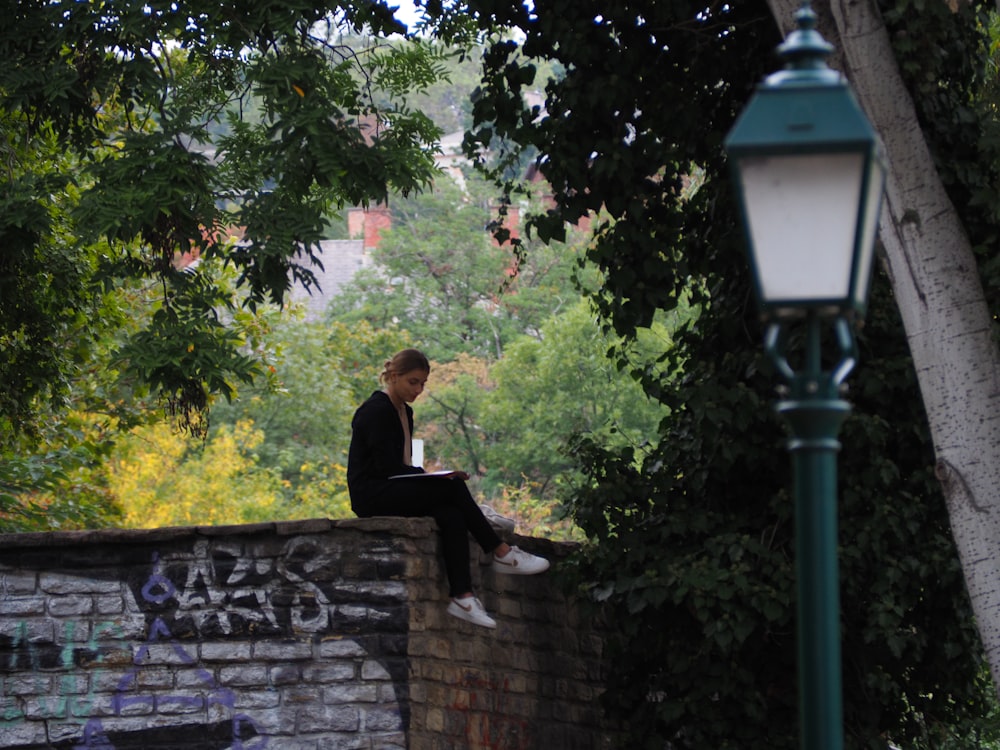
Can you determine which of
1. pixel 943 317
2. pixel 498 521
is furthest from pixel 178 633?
pixel 943 317

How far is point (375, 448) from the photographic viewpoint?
8.57 m

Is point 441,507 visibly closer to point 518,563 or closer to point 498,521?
point 518,563

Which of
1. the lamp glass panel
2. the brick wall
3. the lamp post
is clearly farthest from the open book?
the lamp glass panel

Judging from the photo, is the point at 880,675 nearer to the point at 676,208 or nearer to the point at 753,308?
the point at 753,308

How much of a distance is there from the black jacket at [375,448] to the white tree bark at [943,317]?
279 centimetres

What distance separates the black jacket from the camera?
Result: 8.58 m

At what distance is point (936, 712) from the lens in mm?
10102

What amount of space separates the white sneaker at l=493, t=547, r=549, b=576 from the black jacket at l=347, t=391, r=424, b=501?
2.57 ft

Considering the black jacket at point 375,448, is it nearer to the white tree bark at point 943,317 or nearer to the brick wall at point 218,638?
the brick wall at point 218,638

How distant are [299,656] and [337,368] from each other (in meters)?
33.5

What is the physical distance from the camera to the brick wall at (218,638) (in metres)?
8.26

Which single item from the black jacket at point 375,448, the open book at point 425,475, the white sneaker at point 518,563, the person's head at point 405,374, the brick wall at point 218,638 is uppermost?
the person's head at point 405,374

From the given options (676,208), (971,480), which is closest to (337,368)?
(676,208)

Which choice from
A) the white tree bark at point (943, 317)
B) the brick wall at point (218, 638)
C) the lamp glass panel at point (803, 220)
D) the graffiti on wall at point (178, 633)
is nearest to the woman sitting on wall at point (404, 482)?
the brick wall at point (218, 638)
